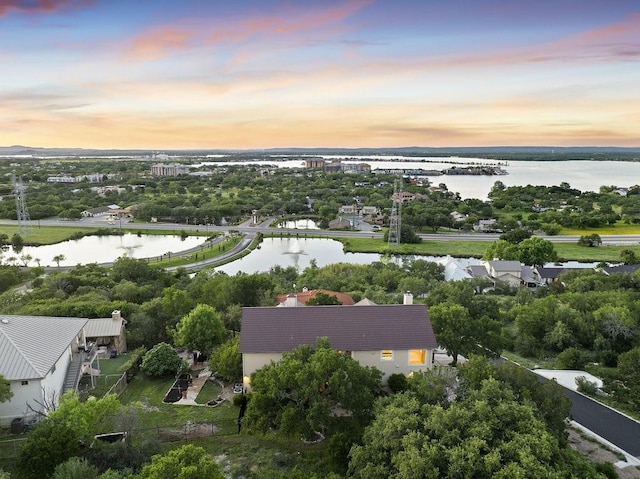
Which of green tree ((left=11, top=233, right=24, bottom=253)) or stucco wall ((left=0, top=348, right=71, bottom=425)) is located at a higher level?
stucco wall ((left=0, top=348, right=71, bottom=425))

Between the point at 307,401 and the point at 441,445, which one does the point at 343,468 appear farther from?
the point at 441,445

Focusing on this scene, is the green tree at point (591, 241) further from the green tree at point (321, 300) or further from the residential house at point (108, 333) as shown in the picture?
the residential house at point (108, 333)

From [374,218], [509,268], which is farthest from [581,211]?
[509,268]

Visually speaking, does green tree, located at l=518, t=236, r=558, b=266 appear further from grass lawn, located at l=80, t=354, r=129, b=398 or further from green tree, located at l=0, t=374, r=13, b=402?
green tree, located at l=0, t=374, r=13, b=402

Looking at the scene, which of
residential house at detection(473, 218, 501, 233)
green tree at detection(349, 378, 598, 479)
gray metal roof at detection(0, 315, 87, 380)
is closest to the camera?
green tree at detection(349, 378, 598, 479)

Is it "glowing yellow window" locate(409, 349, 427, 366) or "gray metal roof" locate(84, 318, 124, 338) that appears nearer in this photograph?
"glowing yellow window" locate(409, 349, 427, 366)

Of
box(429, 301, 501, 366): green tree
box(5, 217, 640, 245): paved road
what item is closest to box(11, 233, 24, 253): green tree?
box(5, 217, 640, 245): paved road

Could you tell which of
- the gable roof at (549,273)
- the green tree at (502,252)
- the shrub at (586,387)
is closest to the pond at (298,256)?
the green tree at (502,252)
